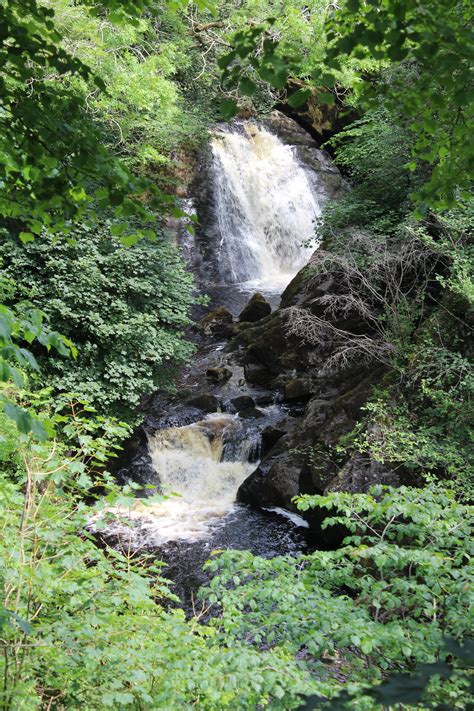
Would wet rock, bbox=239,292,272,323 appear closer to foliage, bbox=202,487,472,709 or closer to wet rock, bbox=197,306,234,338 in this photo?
wet rock, bbox=197,306,234,338

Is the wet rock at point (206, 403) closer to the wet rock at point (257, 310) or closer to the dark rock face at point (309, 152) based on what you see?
the wet rock at point (257, 310)

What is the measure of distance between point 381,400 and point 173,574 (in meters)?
3.77

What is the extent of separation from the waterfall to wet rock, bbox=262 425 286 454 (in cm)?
861

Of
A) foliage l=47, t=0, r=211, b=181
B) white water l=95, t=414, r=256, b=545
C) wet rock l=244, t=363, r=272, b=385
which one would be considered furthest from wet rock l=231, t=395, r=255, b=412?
foliage l=47, t=0, r=211, b=181

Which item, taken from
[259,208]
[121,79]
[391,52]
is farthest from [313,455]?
[259,208]

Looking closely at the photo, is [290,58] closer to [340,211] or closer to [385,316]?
[385,316]

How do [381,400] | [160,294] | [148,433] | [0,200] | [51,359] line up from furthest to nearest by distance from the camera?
[148,433] → [160,294] → [51,359] → [381,400] → [0,200]

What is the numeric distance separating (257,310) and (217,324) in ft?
4.57

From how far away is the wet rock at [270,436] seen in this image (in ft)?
31.1

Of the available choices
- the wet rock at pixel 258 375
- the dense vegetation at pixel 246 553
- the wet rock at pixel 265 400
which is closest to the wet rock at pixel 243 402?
the wet rock at pixel 265 400

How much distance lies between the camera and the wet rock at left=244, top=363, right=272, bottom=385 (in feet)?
38.2

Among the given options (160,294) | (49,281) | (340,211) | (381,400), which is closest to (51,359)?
(49,281)

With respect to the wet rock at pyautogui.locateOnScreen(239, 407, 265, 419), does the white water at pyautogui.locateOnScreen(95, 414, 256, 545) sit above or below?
below

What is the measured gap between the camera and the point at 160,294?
8547 mm
